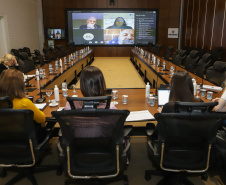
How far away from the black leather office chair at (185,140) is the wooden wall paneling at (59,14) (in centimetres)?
1193

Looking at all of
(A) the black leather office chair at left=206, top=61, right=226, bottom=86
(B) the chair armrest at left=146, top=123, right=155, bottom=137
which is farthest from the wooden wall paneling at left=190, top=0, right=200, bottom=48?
(B) the chair armrest at left=146, top=123, right=155, bottom=137

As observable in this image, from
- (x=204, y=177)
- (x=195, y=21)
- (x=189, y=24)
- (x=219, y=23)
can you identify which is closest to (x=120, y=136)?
(x=204, y=177)

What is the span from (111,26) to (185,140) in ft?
38.2

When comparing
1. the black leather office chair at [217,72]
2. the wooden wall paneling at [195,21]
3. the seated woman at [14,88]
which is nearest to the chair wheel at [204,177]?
the seated woman at [14,88]

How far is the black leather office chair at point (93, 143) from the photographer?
1360 millimetres

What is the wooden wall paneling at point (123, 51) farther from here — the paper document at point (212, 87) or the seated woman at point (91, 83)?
the seated woman at point (91, 83)

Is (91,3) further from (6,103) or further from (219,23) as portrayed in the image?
(6,103)

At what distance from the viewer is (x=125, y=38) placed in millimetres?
12531

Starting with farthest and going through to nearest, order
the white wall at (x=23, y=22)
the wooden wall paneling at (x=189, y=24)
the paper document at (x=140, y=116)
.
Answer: the wooden wall paneling at (x=189, y=24) → the white wall at (x=23, y=22) → the paper document at (x=140, y=116)

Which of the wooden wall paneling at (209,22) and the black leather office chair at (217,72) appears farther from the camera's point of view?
the wooden wall paneling at (209,22)

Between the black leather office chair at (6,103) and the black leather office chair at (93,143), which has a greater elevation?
the black leather office chair at (6,103)

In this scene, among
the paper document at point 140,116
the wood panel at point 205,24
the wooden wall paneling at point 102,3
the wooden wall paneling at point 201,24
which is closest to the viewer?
the paper document at point 140,116

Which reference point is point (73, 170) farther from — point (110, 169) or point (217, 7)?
point (217, 7)

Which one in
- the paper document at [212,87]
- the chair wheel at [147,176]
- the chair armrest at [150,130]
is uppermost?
the paper document at [212,87]
